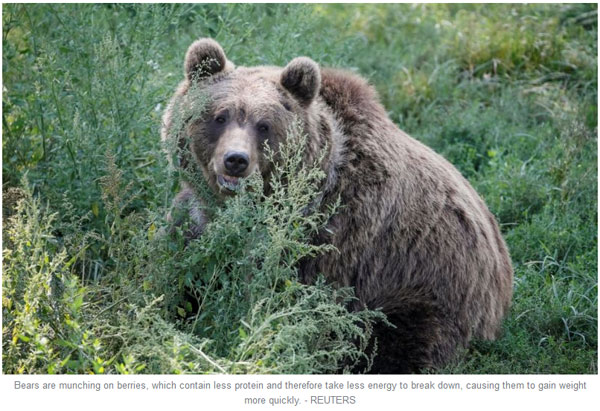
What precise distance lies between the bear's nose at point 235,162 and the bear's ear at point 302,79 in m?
0.74

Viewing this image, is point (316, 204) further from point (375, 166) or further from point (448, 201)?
point (448, 201)

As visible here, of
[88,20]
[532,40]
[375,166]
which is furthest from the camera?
[532,40]

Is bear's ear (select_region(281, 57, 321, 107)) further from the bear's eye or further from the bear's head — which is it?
the bear's eye

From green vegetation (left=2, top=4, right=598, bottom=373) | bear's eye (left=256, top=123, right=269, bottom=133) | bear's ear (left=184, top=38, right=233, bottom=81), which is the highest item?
bear's ear (left=184, top=38, right=233, bottom=81)

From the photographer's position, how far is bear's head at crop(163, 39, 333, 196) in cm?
571

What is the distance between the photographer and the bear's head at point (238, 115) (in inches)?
225

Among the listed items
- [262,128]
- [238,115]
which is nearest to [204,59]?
[238,115]

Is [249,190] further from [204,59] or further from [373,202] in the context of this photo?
[204,59]

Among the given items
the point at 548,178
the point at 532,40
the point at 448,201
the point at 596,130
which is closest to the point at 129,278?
the point at 448,201

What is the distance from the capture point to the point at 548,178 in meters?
8.26

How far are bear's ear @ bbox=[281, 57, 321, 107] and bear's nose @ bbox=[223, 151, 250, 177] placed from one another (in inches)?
29.1

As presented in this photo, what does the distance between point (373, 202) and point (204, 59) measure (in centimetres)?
147

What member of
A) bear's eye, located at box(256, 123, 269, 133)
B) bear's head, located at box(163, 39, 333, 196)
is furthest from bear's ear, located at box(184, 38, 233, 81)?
bear's eye, located at box(256, 123, 269, 133)

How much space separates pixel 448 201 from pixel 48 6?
10.8 ft
